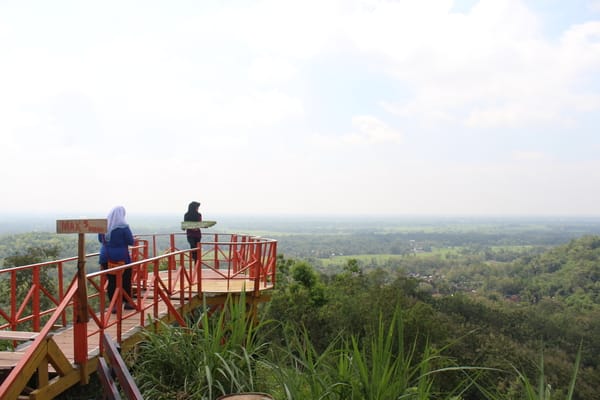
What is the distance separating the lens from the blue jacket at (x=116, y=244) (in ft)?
21.4

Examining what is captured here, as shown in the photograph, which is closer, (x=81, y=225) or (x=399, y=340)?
(x=399, y=340)

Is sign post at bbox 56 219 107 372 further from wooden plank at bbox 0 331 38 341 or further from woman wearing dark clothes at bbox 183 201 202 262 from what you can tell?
woman wearing dark clothes at bbox 183 201 202 262

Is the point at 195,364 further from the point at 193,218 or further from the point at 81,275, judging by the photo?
the point at 193,218

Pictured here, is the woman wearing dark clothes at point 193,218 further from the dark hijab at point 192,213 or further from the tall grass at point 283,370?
the tall grass at point 283,370

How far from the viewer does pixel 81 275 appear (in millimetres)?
4496

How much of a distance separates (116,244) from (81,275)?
2116 mm

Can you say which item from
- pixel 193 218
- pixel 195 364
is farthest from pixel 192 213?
pixel 195 364

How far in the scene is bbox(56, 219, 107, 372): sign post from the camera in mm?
4402

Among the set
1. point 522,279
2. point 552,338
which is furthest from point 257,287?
point 522,279

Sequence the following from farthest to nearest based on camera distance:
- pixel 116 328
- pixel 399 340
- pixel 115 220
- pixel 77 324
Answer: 1. pixel 115 220
2. pixel 116 328
3. pixel 77 324
4. pixel 399 340

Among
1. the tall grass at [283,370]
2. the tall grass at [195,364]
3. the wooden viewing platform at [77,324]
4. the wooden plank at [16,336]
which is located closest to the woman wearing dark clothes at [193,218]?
the wooden viewing platform at [77,324]

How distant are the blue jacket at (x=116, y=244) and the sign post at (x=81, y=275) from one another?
6.47 feet

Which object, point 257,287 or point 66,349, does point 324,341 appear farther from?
point 66,349

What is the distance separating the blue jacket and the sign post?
1.97m
